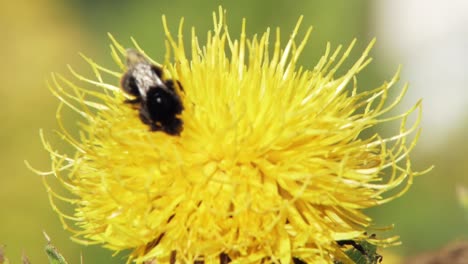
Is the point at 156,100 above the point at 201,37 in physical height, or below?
above

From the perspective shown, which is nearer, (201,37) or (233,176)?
(233,176)

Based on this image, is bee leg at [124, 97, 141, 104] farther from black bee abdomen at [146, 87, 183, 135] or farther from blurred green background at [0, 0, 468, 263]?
blurred green background at [0, 0, 468, 263]

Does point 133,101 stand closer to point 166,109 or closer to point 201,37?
point 166,109

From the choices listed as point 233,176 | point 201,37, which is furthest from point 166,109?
point 201,37

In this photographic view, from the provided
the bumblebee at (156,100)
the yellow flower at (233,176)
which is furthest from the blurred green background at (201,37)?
the bumblebee at (156,100)

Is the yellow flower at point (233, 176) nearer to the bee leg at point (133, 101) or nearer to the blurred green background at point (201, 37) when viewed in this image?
the bee leg at point (133, 101)

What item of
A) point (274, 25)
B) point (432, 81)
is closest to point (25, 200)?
point (274, 25)

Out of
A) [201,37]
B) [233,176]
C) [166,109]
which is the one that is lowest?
[201,37]
